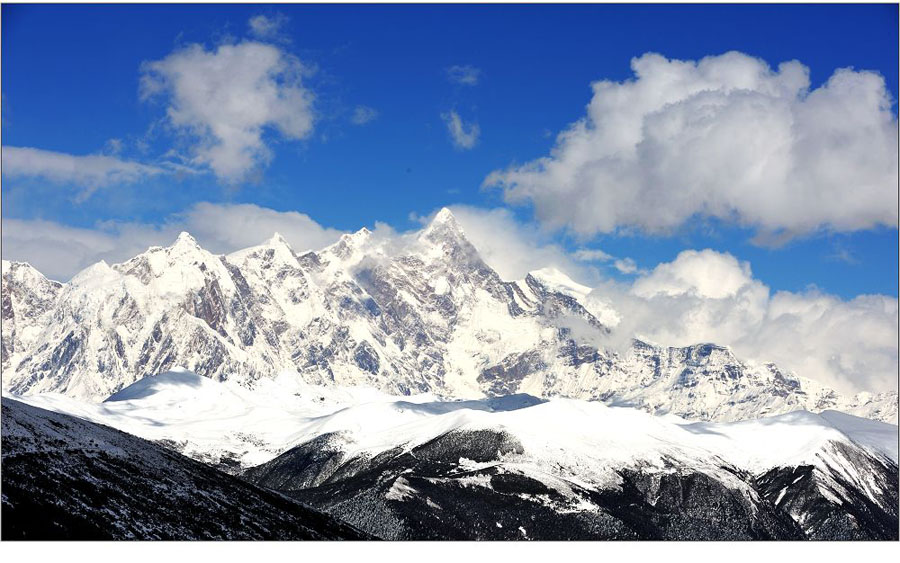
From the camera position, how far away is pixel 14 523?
508 ft
